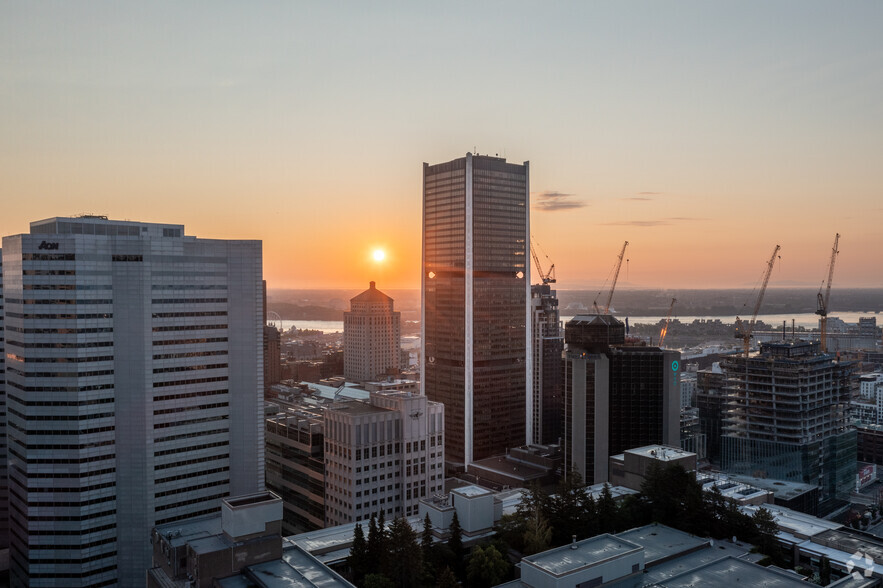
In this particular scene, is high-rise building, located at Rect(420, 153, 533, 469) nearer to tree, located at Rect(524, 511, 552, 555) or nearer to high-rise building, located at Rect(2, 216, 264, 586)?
high-rise building, located at Rect(2, 216, 264, 586)

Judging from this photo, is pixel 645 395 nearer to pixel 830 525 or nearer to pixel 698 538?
pixel 830 525

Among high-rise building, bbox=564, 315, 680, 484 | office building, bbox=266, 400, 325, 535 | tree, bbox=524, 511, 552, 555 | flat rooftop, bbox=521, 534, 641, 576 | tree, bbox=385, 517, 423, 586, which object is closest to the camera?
flat rooftop, bbox=521, 534, 641, 576

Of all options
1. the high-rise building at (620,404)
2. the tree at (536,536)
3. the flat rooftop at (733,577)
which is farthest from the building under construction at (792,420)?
the tree at (536,536)

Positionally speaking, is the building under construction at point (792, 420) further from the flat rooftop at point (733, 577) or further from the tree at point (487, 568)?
the tree at point (487, 568)

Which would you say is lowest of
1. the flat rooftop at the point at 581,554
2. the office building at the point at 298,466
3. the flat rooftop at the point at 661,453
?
the office building at the point at 298,466

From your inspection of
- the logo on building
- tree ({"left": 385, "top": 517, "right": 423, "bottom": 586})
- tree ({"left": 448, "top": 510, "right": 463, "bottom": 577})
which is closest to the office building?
tree ({"left": 448, "top": 510, "right": 463, "bottom": 577})

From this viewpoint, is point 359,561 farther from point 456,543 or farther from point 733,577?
point 733,577

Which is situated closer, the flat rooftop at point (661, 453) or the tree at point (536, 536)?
→ the tree at point (536, 536)
